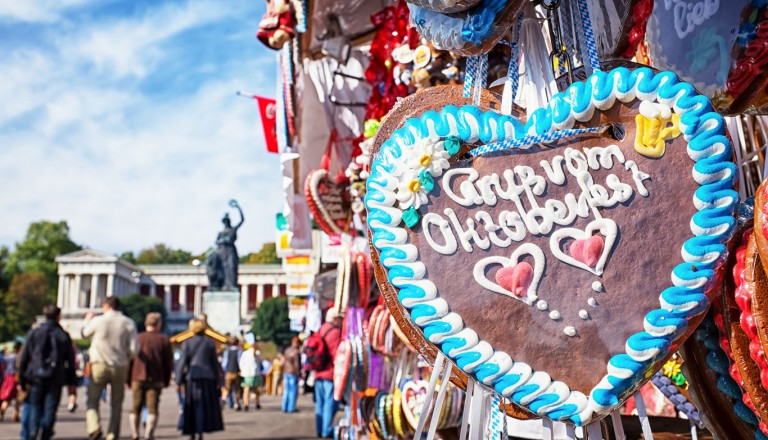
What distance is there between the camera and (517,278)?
3.45ft

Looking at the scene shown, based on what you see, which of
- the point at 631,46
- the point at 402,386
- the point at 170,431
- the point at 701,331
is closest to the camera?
the point at 701,331

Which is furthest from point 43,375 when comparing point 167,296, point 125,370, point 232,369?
point 167,296

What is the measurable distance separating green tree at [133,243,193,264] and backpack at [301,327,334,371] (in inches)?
3920

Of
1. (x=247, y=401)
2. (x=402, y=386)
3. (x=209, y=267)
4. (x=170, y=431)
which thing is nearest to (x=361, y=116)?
(x=402, y=386)

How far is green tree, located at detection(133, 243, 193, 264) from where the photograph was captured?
340 feet

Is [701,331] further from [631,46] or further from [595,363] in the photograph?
[631,46]

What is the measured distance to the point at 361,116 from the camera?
19.1 ft

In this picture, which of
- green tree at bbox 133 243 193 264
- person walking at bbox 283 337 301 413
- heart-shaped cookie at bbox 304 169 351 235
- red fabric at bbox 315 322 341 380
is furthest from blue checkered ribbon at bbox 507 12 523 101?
green tree at bbox 133 243 193 264

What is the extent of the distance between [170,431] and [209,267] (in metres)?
20.6

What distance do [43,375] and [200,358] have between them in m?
1.79

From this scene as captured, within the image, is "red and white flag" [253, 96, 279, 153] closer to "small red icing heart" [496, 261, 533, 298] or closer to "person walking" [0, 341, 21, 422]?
"person walking" [0, 341, 21, 422]

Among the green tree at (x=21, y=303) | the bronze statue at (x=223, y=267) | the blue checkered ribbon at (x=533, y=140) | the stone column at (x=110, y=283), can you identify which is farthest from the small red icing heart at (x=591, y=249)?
the stone column at (x=110, y=283)

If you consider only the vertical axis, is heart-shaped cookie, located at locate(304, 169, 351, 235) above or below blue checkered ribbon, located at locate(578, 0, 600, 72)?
above

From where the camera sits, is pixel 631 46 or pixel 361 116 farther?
pixel 361 116
